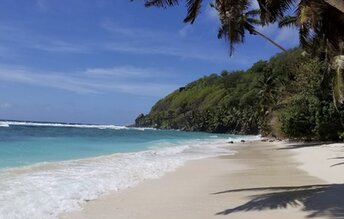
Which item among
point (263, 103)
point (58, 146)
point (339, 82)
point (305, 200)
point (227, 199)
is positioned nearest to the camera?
point (305, 200)

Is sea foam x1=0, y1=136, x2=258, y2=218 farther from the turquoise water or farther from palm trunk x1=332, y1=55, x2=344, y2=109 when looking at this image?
palm trunk x1=332, y1=55, x2=344, y2=109

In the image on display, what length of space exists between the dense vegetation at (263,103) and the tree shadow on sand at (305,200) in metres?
19.5

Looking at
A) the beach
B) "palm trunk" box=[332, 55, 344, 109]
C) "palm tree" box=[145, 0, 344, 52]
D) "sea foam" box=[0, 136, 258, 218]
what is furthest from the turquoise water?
"palm trunk" box=[332, 55, 344, 109]

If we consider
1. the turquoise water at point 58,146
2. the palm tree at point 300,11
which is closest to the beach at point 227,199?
the palm tree at point 300,11

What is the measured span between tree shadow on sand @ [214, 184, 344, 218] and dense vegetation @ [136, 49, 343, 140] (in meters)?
19.5

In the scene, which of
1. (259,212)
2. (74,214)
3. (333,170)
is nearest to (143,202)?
(74,214)

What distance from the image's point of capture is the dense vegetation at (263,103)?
32.7 meters

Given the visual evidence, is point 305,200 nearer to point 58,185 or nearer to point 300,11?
point 300,11

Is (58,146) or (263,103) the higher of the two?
(263,103)

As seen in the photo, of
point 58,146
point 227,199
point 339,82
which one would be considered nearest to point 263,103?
point 58,146

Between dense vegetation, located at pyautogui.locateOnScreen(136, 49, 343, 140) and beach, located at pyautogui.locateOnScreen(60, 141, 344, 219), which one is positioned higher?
dense vegetation, located at pyautogui.locateOnScreen(136, 49, 343, 140)

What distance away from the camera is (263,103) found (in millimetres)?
56344

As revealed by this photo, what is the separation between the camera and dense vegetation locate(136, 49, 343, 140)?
107 feet

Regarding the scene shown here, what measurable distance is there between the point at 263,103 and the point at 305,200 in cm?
4829
